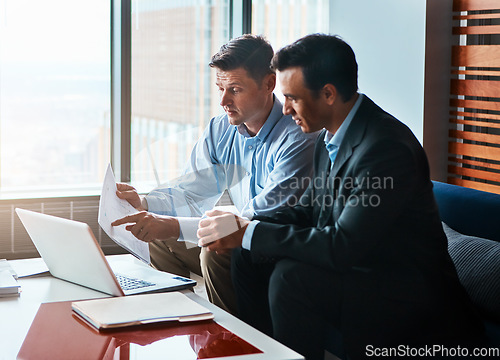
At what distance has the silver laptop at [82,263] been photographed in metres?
1.70

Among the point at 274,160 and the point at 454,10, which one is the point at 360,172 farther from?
the point at 454,10

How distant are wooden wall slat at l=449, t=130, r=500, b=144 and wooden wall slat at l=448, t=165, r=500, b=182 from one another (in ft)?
0.51

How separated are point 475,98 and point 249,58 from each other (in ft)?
4.98

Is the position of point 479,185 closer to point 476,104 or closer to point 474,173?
point 474,173

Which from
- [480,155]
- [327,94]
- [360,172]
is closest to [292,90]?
[327,94]

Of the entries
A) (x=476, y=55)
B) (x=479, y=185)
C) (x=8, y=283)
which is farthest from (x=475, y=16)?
(x=8, y=283)

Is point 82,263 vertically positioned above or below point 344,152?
below

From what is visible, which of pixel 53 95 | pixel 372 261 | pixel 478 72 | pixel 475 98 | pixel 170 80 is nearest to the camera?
pixel 372 261

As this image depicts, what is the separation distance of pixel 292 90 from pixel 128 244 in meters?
0.66

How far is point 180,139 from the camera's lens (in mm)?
4098

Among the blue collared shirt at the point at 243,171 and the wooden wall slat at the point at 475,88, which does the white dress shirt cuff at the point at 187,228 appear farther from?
the wooden wall slat at the point at 475,88

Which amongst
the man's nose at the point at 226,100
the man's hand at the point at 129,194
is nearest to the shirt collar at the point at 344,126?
the man's nose at the point at 226,100

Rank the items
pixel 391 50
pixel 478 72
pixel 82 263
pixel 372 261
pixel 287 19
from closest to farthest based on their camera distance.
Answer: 1. pixel 372 261
2. pixel 82 263
3. pixel 478 72
4. pixel 391 50
5. pixel 287 19

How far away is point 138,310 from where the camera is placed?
5.10 ft
